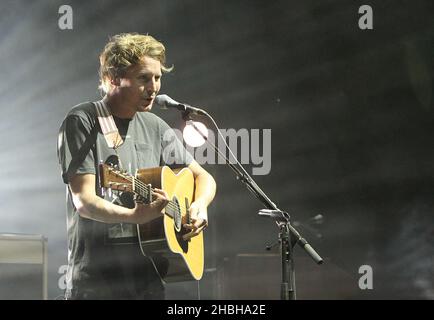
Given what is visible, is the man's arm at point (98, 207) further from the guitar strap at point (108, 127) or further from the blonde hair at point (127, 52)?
the blonde hair at point (127, 52)

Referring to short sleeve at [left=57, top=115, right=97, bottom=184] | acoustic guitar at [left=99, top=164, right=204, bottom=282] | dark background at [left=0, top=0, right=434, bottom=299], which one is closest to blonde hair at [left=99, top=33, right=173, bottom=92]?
short sleeve at [left=57, top=115, right=97, bottom=184]

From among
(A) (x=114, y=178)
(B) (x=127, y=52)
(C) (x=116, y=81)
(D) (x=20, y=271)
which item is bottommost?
(D) (x=20, y=271)

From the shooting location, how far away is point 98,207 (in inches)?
90.1

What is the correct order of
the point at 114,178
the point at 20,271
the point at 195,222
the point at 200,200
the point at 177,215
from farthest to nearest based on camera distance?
the point at 20,271 → the point at 200,200 → the point at 195,222 → the point at 177,215 → the point at 114,178

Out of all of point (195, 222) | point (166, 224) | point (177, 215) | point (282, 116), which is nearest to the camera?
point (166, 224)

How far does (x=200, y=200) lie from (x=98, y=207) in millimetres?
672

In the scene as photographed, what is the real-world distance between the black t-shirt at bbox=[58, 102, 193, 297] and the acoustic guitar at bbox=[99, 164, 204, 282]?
0.04 metres

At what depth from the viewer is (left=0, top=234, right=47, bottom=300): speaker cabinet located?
3.01m

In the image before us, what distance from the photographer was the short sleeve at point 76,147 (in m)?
2.33

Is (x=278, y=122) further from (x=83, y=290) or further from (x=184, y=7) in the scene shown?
(x=83, y=290)

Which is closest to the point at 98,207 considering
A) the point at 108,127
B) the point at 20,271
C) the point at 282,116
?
the point at 108,127

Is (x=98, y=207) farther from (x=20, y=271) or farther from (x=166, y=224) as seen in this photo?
(x=20, y=271)

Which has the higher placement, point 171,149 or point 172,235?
point 171,149
